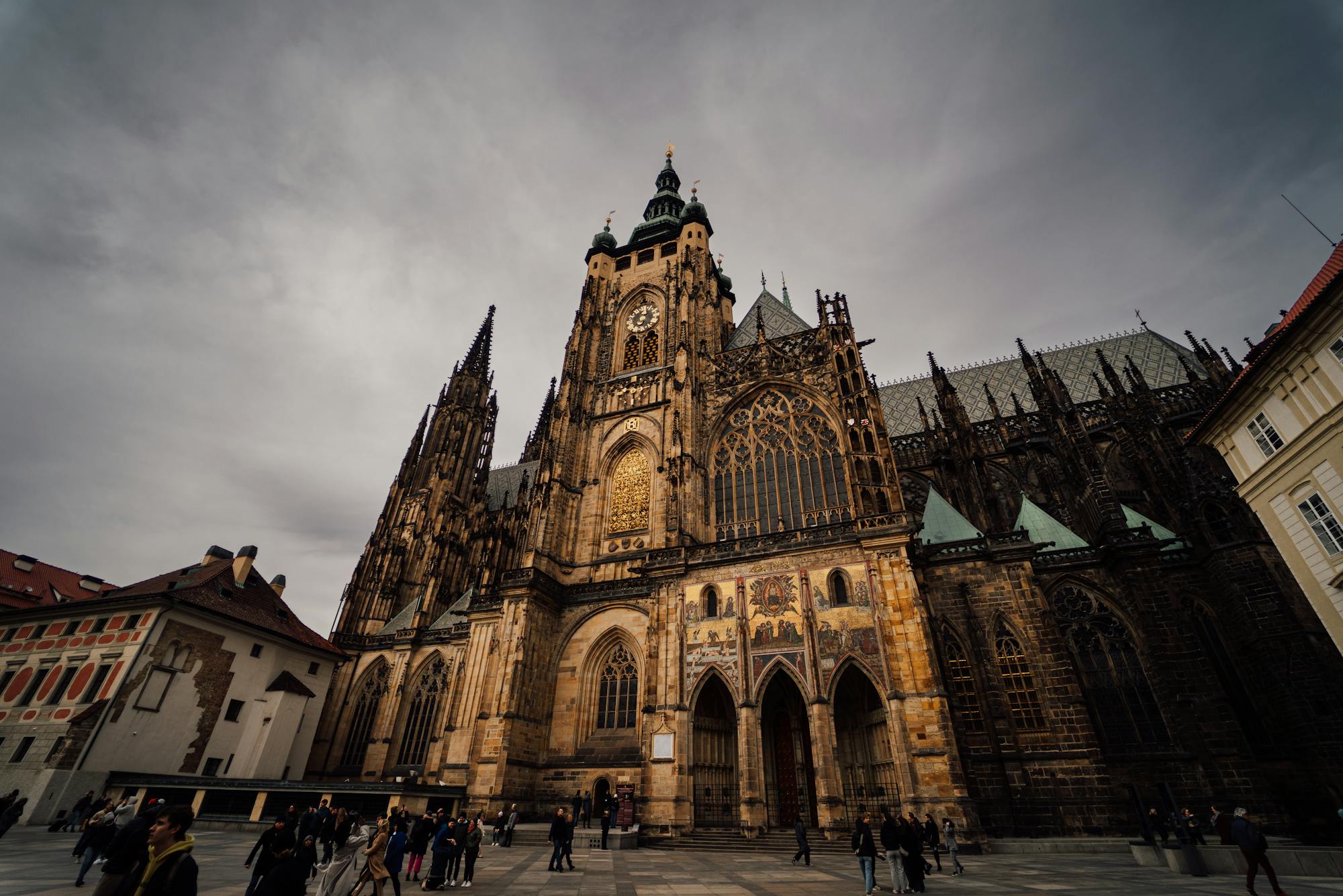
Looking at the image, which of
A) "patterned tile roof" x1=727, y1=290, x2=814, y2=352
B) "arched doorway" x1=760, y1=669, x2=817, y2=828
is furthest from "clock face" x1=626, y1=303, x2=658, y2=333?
"arched doorway" x1=760, y1=669, x2=817, y2=828

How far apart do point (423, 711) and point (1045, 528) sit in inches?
1136

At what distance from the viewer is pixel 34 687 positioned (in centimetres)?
2195

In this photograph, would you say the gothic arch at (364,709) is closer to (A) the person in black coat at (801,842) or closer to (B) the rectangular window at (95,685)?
(B) the rectangular window at (95,685)

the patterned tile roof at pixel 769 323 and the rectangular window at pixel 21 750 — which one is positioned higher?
the patterned tile roof at pixel 769 323

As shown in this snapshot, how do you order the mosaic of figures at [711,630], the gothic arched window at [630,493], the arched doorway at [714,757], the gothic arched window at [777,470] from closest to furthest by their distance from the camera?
the arched doorway at [714,757]
the mosaic of figures at [711,630]
the gothic arched window at [777,470]
the gothic arched window at [630,493]

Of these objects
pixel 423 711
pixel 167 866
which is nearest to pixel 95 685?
pixel 423 711

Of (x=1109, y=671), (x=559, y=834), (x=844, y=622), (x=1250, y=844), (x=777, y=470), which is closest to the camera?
(x=1250, y=844)

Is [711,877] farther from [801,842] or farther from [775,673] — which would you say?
[775,673]

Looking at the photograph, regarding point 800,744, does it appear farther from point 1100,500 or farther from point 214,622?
point 214,622

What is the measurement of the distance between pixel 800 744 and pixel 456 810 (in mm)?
11751

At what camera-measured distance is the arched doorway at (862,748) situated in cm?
1669

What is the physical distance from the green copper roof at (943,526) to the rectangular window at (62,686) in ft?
106

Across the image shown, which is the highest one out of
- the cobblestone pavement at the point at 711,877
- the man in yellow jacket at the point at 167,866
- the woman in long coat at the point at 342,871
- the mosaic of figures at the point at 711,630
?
the mosaic of figures at the point at 711,630

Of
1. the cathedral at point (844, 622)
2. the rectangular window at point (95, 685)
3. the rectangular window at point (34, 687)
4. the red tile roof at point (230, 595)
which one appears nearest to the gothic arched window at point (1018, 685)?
the cathedral at point (844, 622)
